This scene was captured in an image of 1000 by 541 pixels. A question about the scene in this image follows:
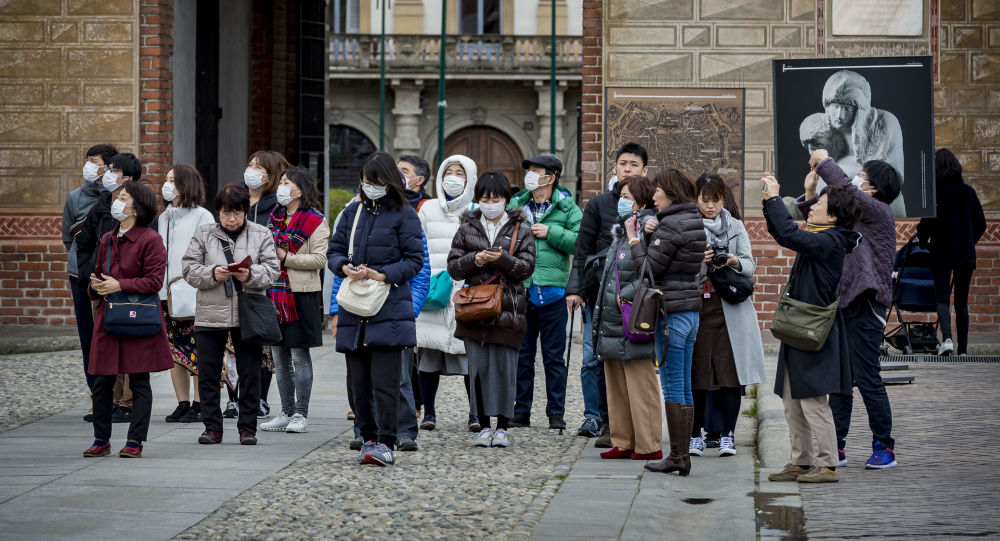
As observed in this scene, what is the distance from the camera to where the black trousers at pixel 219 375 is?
9016 mm

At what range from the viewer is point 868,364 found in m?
7.94

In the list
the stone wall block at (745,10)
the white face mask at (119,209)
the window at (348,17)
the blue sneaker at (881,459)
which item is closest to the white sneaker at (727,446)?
the blue sneaker at (881,459)

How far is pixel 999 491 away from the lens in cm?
713

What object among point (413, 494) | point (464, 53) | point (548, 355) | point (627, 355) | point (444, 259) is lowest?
point (413, 494)

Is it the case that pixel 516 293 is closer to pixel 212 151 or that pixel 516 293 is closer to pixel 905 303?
pixel 905 303

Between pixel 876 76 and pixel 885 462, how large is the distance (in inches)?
188

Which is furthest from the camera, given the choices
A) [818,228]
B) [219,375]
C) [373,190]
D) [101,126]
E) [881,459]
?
[101,126]

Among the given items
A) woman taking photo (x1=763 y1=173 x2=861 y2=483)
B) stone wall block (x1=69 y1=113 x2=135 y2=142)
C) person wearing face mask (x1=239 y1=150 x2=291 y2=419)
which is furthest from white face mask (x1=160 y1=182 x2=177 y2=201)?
stone wall block (x1=69 y1=113 x2=135 y2=142)

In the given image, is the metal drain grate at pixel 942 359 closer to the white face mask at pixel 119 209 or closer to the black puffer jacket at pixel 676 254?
the black puffer jacket at pixel 676 254

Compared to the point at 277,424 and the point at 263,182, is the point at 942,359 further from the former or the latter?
the point at 263,182

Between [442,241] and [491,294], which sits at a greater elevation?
[442,241]

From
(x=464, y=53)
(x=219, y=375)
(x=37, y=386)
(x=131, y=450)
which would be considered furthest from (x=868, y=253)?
(x=464, y=53)

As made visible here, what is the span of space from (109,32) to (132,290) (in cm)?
778

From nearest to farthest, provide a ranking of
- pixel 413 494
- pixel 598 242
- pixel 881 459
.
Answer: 1. pixel 413 494
2. pixel 881 459
3. pixel 598 242
